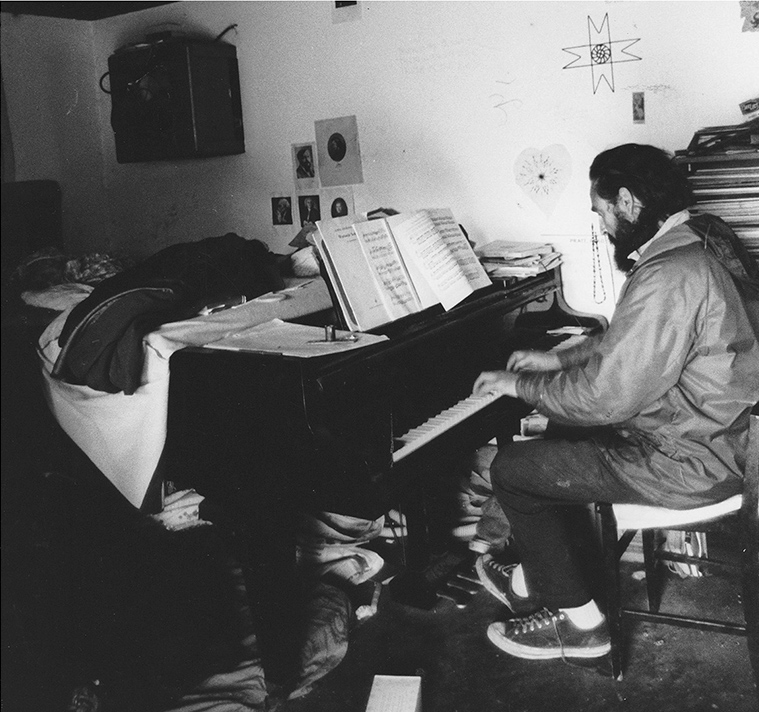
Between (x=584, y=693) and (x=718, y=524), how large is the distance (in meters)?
0.61

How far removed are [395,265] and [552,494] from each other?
0.81 metres

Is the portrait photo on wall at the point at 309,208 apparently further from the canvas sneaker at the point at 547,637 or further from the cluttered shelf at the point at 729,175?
the canvas sneaker at the point at 547,637

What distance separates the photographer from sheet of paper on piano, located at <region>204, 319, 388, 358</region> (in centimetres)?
196

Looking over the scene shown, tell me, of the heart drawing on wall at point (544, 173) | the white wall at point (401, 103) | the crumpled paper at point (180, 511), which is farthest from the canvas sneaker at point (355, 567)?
the heart drawing on wall at point (544, 173)

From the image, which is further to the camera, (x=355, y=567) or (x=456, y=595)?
(x=355, y=567)

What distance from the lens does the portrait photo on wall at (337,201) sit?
3.75m

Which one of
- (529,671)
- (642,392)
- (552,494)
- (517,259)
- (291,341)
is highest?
(517,259)

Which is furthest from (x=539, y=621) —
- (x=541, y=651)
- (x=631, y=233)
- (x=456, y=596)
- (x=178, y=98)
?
(x=178, y=98)

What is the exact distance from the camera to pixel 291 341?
2059 mm

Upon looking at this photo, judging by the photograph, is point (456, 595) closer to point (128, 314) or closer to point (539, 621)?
point (539, 621)

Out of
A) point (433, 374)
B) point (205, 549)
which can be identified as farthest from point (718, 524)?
point (205, 549)

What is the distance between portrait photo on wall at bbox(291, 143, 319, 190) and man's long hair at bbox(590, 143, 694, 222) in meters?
1.90

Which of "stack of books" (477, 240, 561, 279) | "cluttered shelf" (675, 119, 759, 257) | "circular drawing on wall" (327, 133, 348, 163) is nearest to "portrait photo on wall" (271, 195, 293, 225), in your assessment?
"circular drawing on wall" (327, 133, 348, 163)

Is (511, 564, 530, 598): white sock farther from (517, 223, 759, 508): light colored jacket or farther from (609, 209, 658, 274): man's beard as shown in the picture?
(609, 209, 658, 274): man's beard
